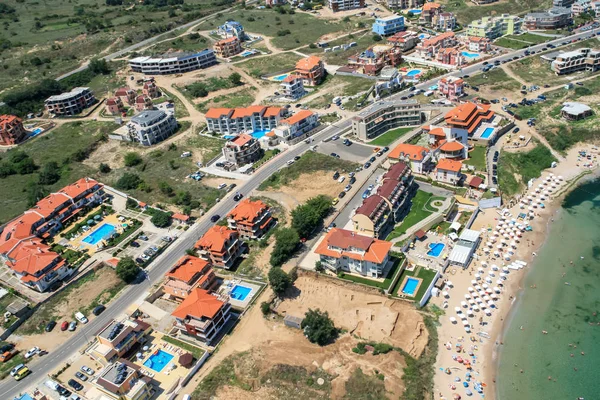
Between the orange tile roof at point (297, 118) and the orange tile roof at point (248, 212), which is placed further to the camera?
the orange tile roof at point (297, 118)

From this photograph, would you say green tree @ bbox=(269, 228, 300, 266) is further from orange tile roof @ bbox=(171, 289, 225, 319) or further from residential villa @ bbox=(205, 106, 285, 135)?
residential villa @ bbox=(205, 106, 285, 135)

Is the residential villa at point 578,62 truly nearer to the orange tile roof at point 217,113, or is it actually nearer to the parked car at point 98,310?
the orange tile roof at point 217,113

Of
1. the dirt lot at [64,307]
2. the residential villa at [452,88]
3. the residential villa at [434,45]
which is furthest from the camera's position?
the residential villa at [434,45]

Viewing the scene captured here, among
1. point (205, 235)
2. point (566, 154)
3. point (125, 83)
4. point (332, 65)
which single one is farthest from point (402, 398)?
point (125, 83)

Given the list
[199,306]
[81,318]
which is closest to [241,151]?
[199,306]

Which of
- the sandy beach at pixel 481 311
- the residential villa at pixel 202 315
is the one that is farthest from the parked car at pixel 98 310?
the sandy beach at pixel 481 311

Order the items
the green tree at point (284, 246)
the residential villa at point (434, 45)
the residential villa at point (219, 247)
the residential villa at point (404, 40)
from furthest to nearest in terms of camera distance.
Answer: the residential villa at point (404, 40) → the residential villa at point (434, 45) → the residential villa at point (219, 247) → the green tree at point (284, 246)
